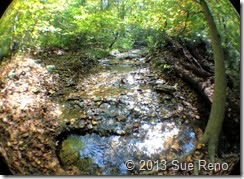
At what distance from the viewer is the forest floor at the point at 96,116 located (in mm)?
1732

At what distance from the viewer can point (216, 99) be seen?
1.72 meters

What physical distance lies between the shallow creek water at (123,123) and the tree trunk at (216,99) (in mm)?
162

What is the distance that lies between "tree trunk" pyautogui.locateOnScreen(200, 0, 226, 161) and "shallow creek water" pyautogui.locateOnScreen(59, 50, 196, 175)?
16 centimetres

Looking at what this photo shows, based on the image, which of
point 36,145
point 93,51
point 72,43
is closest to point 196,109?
point 93,51

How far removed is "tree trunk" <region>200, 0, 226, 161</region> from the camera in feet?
5.40

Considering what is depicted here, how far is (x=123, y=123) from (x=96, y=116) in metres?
0.37

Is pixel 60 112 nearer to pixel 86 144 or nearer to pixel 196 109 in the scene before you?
pixel 86 144

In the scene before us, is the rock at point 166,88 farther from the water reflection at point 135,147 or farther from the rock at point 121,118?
the rock at point 121,118

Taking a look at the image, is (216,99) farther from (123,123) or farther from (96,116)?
(96,116)

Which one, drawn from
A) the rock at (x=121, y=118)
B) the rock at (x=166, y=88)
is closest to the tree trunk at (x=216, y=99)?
the rock at (x=166, y=88)

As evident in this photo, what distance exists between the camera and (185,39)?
2.12m

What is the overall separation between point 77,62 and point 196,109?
5.72 feet

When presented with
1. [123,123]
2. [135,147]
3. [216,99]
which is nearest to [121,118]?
[123,123]

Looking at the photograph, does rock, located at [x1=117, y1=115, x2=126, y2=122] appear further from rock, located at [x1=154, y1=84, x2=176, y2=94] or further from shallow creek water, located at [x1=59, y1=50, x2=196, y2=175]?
rock, located at [x1=154, y1=84, x2=176, y2=94]
